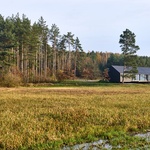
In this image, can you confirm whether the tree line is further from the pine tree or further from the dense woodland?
the pine tree

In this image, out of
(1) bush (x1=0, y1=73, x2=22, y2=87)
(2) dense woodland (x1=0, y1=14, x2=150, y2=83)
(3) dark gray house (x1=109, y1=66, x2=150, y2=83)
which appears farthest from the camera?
(3) dark gray house (x1=109, y1=66, x2=150, y2=83)

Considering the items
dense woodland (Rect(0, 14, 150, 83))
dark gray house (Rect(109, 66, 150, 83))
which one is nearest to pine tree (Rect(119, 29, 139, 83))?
dense woodland (Rect(0, 14, 150, 83))

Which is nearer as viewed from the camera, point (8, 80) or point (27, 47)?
point (8, 80)

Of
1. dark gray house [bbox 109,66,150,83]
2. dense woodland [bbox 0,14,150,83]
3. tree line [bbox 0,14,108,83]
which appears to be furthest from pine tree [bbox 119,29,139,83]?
tree line [bbox 0,14,108,83]

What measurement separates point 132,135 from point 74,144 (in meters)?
2.21

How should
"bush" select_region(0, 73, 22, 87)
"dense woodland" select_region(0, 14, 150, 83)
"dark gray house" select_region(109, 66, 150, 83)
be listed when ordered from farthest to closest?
"dark gray house" select_region(109, 66, 150, 83) < "dense woodland" select_region(0, 14, 150, 83) < "bush" select_region(0, 73, 22, 87)

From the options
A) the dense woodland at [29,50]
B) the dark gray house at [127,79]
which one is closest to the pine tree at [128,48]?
the dense woodland at [29,50]

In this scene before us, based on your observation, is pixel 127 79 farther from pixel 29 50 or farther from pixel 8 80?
pixel 8 80

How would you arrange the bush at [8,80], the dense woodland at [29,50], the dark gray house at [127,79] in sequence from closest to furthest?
the bush at [8,80], the dense woodland at [29,50], the dark gray house at [127,79]

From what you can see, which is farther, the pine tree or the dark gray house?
the dark gray house

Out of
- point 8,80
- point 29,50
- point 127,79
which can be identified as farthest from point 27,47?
point 127,79

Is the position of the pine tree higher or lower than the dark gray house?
higher

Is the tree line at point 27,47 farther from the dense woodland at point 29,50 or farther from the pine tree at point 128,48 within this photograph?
the pine tree at point 128,48

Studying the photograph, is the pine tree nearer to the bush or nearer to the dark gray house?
the dark gray house
